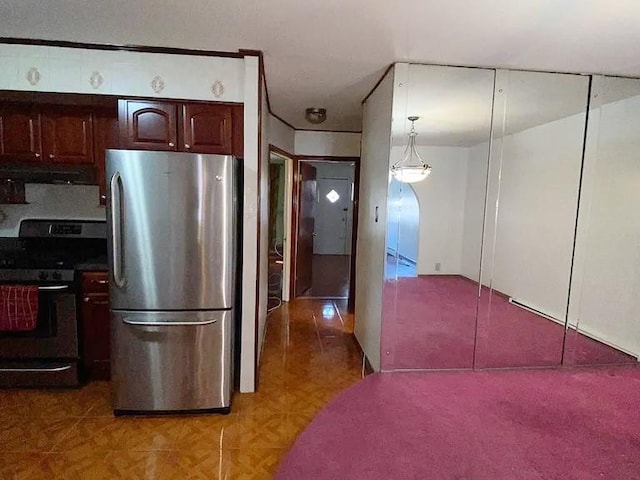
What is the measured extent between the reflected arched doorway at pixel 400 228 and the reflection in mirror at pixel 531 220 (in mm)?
601

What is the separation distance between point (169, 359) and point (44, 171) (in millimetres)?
1727

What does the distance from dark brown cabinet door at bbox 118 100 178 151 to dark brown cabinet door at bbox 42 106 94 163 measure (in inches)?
19.3

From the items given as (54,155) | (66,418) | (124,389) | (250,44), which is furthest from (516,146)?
(66,418)

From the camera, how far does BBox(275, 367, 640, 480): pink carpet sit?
5.69ft

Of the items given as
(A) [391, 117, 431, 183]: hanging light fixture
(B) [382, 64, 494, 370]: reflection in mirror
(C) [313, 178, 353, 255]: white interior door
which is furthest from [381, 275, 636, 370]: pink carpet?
(C) [313, 178, 353, 255]: white interior door

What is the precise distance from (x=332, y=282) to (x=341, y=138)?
2402mm

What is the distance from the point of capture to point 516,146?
285cm

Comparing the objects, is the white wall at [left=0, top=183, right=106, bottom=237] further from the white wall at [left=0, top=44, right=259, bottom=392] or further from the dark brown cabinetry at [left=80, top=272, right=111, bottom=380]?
the white wall at [left=0, top=44, right=259, bottom=392]

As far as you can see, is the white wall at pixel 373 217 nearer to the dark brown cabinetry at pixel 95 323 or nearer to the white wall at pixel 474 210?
the white wall at pixel 474 210

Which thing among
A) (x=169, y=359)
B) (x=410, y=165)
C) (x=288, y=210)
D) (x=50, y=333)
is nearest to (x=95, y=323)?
(x=50, y=333)

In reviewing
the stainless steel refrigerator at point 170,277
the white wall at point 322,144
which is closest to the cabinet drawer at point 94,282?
the stainless steel refrigerator at point 170,277

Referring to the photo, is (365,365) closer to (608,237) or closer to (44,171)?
(608,237)

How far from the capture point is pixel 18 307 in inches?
91.8

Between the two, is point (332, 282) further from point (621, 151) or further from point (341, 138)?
point (621, 151)
